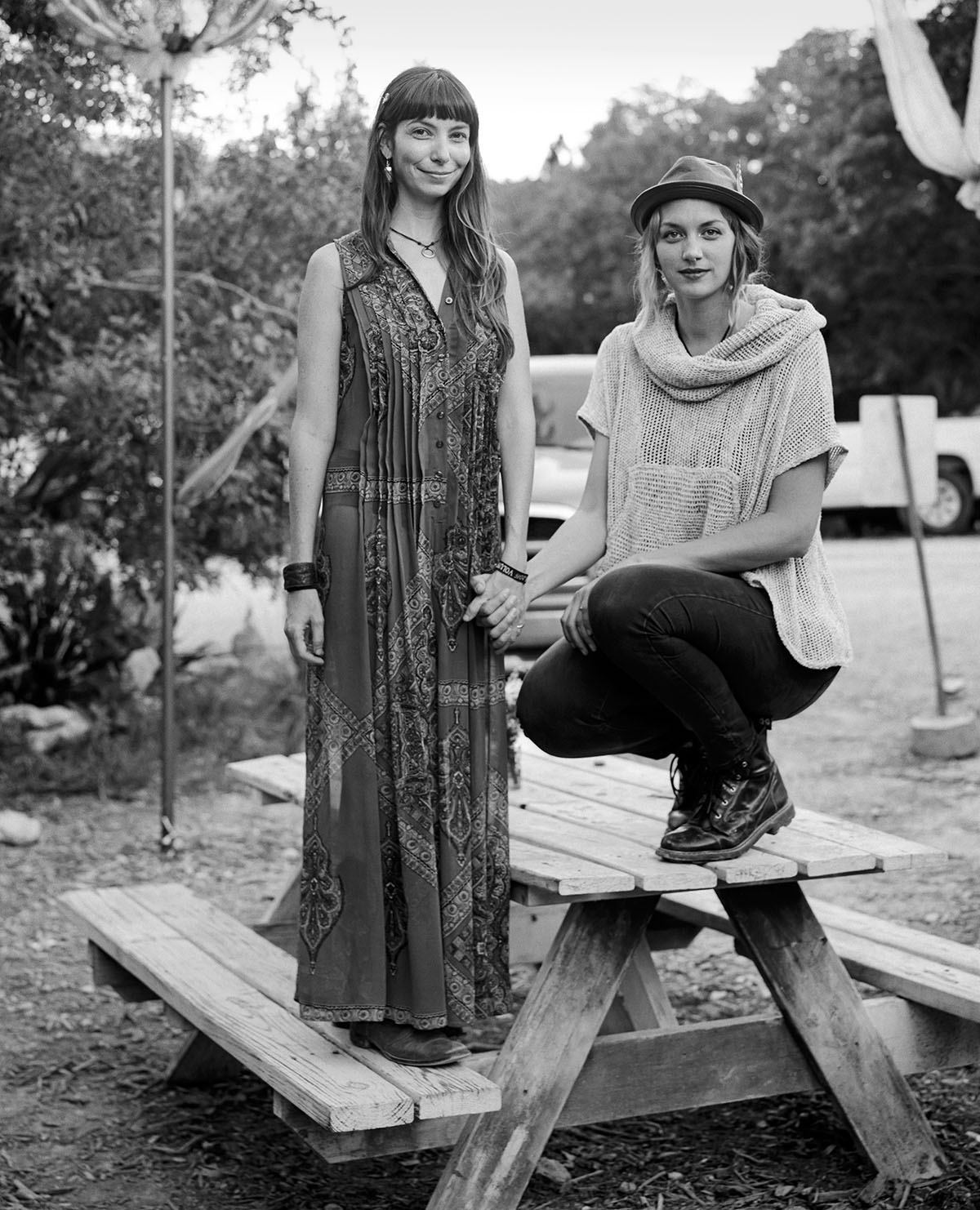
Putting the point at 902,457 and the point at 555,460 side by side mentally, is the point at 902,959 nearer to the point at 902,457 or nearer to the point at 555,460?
the point at 902,457

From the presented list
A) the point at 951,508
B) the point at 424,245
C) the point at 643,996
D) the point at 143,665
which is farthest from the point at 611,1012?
the point at 951,508

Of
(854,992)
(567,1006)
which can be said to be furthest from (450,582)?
(854,992)

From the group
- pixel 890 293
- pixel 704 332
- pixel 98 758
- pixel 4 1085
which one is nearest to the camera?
Result: pixel 704 332

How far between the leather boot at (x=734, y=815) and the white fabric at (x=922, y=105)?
2082mm

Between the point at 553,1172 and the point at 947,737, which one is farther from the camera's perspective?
the point at 947,737

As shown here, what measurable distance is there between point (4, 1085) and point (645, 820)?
5.89 feet

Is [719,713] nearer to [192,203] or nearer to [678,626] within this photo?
Result: [678,626]

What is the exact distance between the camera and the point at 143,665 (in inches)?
345

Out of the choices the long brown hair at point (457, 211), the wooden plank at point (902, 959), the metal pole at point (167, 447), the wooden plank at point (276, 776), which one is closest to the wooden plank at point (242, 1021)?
the wooden plank at point (276, 776)

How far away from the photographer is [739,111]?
29250 millimetres

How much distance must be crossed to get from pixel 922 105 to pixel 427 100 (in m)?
2.31

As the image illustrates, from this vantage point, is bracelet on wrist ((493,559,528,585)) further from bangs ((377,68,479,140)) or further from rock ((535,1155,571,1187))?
rock ((535,1155,571,1187))

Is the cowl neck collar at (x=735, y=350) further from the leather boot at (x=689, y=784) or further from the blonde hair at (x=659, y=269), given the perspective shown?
the leather boot at (x=689, y=784)

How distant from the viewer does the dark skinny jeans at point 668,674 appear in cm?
315
